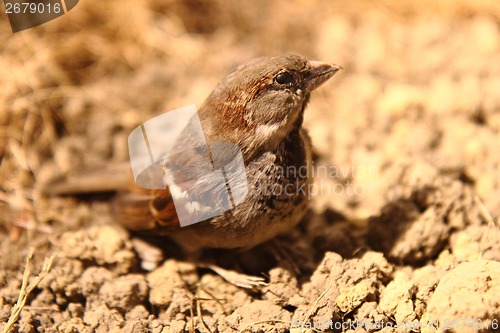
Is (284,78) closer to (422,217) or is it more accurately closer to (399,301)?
(422,217)

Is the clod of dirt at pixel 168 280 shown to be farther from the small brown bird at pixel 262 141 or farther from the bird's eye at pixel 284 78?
the bird's eye at pixel 284 78

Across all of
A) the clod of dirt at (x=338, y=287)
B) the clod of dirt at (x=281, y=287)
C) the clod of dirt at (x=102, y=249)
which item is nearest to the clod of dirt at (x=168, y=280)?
the clod of dirt at (x=102, y=249)

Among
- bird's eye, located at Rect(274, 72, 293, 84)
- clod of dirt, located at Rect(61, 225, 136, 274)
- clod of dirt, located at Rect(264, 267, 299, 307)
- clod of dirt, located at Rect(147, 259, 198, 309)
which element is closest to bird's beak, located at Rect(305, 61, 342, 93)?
bird's eye, located at Rect(274, 72, 293, 84)

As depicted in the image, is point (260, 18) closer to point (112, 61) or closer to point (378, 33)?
point (378, 33)

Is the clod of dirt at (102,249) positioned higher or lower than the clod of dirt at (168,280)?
higher

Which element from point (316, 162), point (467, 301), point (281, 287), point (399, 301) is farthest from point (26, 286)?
point (467, 301)

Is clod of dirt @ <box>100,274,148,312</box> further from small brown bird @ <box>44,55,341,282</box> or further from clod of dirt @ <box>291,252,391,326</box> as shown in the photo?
clod of dirt @ <box>291,252,391,326</box>

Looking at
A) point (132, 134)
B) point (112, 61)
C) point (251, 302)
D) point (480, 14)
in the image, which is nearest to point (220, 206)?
point (251, 302)
